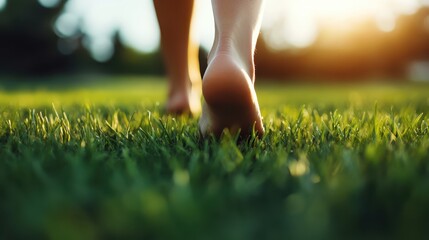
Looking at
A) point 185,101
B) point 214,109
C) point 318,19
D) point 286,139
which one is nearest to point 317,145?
point 286,139

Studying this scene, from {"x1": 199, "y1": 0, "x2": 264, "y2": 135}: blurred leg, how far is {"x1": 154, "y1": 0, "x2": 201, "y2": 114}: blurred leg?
0.66 m

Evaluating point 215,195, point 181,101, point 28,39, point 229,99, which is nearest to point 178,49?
point 181,101

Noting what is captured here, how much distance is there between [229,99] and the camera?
3.85 ft

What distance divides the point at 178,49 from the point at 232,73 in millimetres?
980

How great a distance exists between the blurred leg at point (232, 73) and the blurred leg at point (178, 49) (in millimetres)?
663

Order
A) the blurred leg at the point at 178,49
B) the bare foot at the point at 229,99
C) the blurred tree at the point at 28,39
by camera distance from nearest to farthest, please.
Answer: the bare foot at the point at 229,99 → the blurred leg at the point at 178,49 → the blurred tree at the point at 28,39

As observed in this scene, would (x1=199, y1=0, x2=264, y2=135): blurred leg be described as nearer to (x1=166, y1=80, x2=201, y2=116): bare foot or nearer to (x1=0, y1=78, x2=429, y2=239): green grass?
(x1=0, y1=78, x2=429, y2=239): green grass

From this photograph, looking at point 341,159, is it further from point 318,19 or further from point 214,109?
point 318,19

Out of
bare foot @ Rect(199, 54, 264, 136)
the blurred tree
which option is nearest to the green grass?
bare foot @ Rect(199, 54, 264, 136)

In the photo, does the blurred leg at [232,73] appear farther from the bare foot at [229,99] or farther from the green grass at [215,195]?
the green grass at [215,195]

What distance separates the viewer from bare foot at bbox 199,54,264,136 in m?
1.16

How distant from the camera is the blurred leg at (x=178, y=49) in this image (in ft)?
6.55

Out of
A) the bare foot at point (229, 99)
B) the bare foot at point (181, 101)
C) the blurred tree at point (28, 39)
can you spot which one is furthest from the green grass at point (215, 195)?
the blurred tree at point (28, 39)

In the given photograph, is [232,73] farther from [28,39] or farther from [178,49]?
[28,39]
